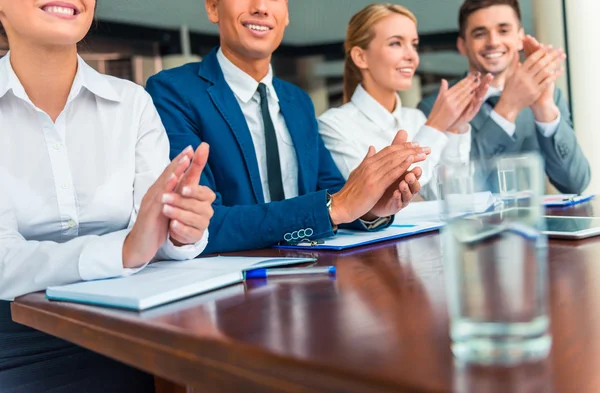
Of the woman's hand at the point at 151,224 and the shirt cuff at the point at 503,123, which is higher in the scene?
the shirt cuff at the point at 503,123

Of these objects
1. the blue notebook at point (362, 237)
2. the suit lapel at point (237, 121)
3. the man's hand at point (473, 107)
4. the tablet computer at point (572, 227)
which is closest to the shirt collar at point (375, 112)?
the man's hand at point (473, 107)

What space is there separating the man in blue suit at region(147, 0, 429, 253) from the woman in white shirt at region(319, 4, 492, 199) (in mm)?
328

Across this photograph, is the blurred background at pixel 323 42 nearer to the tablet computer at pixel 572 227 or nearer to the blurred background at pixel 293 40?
the blurred background at pixel 293 40

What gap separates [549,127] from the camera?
8.33 ft

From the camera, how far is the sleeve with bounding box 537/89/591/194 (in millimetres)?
2561

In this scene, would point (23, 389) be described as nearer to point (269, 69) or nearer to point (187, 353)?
point (187, 353)

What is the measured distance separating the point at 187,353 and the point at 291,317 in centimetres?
13

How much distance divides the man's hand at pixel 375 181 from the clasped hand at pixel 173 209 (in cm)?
43

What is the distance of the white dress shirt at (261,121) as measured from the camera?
1880 millimetres

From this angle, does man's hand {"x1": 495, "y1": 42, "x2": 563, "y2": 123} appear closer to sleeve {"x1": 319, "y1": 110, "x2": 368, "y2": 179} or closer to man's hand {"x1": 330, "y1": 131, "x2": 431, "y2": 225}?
sleeve {"x1": 319, "y1": 110, "x2": 368, "y2": 179}

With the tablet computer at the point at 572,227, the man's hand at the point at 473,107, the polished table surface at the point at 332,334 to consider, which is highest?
the man's hand at the point at 473,107

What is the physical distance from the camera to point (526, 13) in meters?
3.55

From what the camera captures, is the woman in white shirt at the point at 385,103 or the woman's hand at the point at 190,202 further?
the woman in white shirt at the point at 385,103

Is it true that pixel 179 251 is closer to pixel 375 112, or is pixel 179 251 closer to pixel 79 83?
pixel 79 83
